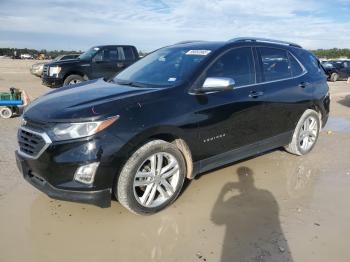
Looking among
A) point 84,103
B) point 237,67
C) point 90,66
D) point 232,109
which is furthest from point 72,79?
point 84,103

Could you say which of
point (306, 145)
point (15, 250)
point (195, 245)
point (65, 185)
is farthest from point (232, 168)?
point (15, 250)

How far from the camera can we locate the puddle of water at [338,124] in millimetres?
8672

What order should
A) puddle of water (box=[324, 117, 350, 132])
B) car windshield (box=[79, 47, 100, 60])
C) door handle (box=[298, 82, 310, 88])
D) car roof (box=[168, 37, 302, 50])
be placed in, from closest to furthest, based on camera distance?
car roof (box=[168, 37, 302, 50])
door handle (box=[298, 82, 310, 88])
puddle of water (box=[324, 117, 350, 132])
car windshield (box=[79, 47, 100, 60])

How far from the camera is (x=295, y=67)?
5957mm

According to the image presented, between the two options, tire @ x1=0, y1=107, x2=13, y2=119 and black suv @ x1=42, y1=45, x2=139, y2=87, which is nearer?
tire @ x1=0, y1=107, x2=13, y2=119

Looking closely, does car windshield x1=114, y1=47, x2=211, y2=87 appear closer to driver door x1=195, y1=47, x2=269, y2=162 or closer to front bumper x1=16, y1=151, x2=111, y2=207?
driver door x1=195, y1=47, x2=269, y2=162

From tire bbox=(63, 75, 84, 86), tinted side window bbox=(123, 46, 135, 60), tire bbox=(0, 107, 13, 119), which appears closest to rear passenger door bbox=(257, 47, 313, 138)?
tire bbox=(0, 107, 13, 119)

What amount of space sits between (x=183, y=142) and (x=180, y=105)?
418 mm

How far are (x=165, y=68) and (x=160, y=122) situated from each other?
115 cm

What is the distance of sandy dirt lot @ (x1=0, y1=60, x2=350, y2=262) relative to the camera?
3.40 m

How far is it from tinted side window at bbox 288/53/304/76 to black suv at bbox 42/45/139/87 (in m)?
8.90

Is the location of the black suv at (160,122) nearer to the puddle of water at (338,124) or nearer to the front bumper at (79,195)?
the front bumper at (79,195)

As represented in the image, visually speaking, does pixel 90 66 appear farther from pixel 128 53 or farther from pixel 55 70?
pixel 128 53

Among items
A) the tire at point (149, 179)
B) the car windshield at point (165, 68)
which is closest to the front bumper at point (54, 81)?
the car windshield at point (165, 68)
